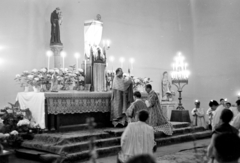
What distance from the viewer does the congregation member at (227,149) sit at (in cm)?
290

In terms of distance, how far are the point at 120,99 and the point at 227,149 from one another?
7718mm

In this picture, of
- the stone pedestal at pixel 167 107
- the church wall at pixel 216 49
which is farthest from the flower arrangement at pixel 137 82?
the church wall at pixel 216 49

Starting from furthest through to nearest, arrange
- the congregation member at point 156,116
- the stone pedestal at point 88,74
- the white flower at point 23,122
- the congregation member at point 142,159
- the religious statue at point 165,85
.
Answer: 1. the religious statue at point 165,85
2. the stone pedestal at point 88,74
3. the congregation member at point 156,116
4. the white flower at point 23,122
5. the congregation member at point 142,159

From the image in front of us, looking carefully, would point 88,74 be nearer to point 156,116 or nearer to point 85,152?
point 156,116

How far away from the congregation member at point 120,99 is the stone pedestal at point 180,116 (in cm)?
484

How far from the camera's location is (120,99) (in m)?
10.6

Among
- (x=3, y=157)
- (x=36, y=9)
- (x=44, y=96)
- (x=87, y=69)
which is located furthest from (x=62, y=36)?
(x=3, y=157)

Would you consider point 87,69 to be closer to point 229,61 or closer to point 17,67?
point 17,67

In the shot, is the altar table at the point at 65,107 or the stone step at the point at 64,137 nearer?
the stone step at the point at 64,137

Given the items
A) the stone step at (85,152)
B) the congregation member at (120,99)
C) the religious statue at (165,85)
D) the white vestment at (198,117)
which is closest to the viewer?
the stone step at (85,152)

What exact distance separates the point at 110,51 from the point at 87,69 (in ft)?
11.6

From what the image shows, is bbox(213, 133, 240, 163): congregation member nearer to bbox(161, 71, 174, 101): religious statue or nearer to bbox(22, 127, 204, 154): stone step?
bbox(22, 127, 204, 154): stone step

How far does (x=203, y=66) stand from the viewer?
1673 centimetres

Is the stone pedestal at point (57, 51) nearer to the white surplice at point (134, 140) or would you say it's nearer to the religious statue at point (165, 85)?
the religious statue at point (165, 85)
